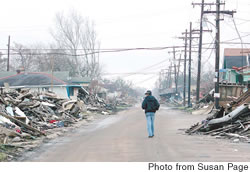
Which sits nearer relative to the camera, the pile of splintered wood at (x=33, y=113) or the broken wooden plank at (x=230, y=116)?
the broken wooden plank at (x=230, y=116)

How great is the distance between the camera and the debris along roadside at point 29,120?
13877 millimetres

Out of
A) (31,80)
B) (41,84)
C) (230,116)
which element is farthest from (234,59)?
(230,116)

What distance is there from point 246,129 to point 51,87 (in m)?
31.1

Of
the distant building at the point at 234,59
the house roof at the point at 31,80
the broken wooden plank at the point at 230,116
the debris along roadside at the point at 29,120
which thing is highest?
the distant building at the point at 234,59

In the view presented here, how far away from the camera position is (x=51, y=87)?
4384 cm

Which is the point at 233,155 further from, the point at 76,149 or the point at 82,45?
the point at 82,45

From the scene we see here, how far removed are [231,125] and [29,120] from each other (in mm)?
9563

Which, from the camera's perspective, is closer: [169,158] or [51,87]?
[169,158]

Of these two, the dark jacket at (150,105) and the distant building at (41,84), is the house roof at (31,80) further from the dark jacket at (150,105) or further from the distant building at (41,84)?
the dark jacket at (150,105)

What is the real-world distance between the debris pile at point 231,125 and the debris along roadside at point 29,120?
22.2ft

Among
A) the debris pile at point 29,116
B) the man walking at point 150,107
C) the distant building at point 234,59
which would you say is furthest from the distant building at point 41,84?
the man walking at point 150,107

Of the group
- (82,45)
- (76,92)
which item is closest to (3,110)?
(76,92)

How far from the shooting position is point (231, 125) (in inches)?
646

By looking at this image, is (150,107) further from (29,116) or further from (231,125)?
(29,116)
